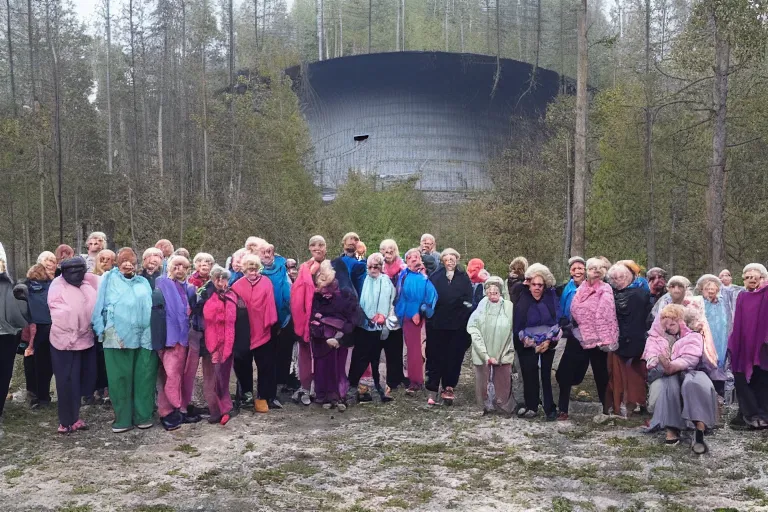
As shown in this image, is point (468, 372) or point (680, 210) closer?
point (468, 372)

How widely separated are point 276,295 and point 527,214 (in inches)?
574

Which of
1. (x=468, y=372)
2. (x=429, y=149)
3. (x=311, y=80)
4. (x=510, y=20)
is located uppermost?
(x=510, y=20)

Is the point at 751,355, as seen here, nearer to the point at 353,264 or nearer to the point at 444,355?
the point at 444,355

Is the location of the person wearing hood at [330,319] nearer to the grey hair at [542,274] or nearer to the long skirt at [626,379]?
the grey hair at [542,274]

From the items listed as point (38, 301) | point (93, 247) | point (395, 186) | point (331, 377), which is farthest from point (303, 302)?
point (395, 186)

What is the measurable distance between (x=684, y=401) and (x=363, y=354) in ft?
12.4

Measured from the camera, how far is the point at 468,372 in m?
11.1

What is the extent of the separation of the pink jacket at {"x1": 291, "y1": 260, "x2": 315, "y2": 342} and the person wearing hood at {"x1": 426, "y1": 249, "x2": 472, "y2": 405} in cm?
154

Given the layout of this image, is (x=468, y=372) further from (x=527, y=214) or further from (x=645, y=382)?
(x=527, y=214)

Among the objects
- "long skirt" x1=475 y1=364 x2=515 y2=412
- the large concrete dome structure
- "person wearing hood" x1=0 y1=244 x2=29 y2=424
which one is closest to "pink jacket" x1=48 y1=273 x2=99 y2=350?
"person wearing hood" x1=0 y1=244 x2=29 y2=424

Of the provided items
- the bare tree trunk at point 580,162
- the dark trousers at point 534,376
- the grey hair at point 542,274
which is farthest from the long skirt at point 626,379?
the bare tree trunk at point 580,162

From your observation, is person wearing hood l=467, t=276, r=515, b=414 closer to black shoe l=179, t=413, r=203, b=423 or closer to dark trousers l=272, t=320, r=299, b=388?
dark trousers l=272, t=320, r=299, b=388

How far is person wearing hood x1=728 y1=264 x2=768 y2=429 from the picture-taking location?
7199 millimetres

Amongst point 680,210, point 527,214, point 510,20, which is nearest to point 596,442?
point 527,214
